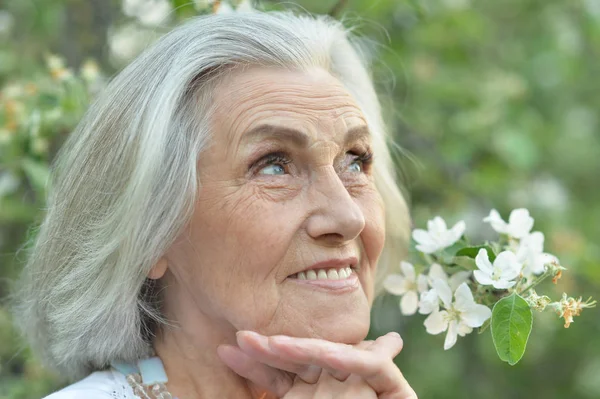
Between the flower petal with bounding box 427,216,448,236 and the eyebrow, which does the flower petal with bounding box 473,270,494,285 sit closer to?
the flower petal with bounding box 427,216,448,236

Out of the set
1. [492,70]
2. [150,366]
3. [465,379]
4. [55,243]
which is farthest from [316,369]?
[465,379]

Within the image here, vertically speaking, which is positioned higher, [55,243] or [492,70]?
[55,243]

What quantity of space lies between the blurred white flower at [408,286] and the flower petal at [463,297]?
0.94 feet

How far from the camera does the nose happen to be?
2.22 m

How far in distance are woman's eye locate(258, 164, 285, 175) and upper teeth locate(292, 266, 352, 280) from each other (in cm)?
29

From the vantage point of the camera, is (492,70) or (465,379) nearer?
(492,70)

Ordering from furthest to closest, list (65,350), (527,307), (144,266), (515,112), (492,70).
→ 1. (492,70)
2. (515,112)
3. (65,350)
4. (144,266)
5. (527,307)

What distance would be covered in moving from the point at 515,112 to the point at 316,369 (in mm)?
2872

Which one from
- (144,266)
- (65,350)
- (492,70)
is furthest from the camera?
(492,70)

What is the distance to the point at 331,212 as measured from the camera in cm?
223

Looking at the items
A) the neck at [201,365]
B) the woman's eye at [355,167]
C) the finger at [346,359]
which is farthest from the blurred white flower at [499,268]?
the neck at [201,365]

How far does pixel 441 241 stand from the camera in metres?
2.59

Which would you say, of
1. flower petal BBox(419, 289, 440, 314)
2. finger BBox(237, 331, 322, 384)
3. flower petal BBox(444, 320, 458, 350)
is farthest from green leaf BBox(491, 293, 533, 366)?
finger BBox(237, 331, 322, 384)

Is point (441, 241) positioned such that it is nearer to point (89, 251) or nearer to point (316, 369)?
point (316, 369)
